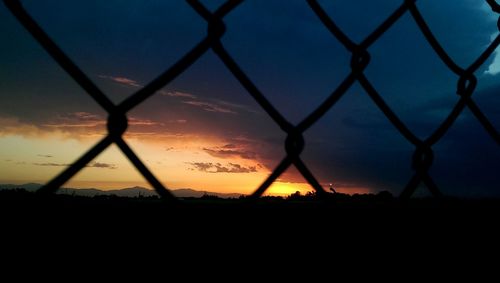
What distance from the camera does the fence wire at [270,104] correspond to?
2.75 ft

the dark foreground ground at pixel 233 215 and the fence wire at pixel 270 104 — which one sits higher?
the fence wire at pixel 270 104

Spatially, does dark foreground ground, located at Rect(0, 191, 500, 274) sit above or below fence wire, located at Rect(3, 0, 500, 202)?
below

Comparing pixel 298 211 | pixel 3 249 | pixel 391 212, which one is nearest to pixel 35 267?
pixel 3 249

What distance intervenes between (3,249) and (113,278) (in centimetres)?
16

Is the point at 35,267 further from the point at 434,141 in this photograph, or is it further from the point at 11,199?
the point at 434,141

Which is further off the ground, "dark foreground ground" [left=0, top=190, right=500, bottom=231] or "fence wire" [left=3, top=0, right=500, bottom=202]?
"fence wire" [left=3, top=0, right=500, bottom=202]

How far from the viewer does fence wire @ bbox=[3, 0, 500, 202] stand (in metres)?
0.84

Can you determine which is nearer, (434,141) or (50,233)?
(50,233)

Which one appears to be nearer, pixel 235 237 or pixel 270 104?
pixel 235 237

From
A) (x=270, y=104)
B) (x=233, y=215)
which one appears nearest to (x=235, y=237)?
(x=233, y=215)

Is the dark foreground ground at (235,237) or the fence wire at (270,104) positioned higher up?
the fence wire at (270,104)

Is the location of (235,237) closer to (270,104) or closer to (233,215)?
(233,215)

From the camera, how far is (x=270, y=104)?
3.45 ft

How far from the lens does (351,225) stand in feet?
3.22
